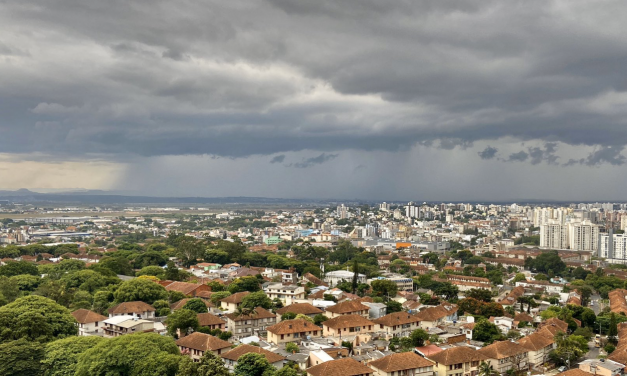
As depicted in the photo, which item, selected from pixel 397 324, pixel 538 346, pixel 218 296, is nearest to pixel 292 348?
pixel 397 324

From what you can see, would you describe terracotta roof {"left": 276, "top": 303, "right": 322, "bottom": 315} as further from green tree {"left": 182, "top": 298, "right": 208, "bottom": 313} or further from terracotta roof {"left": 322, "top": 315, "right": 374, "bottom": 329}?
green tree {"left": 182, "top": 298, "right": 208, "bottom": 313}

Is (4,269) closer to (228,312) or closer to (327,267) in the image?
(228,312)

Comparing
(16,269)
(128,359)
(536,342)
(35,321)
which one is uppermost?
(35,321)

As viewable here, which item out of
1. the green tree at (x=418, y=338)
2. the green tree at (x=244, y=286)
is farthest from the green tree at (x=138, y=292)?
the green tree at (x=418, y=338)

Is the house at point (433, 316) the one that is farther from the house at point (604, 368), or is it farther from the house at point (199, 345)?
the house at point (199, 345)

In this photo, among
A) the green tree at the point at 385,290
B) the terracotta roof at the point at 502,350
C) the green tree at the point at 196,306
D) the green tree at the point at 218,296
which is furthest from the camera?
the green tree at the point at 385,290

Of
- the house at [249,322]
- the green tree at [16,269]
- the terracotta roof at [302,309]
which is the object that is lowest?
the house at [249,322]

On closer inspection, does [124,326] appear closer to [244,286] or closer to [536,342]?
[244,286]
